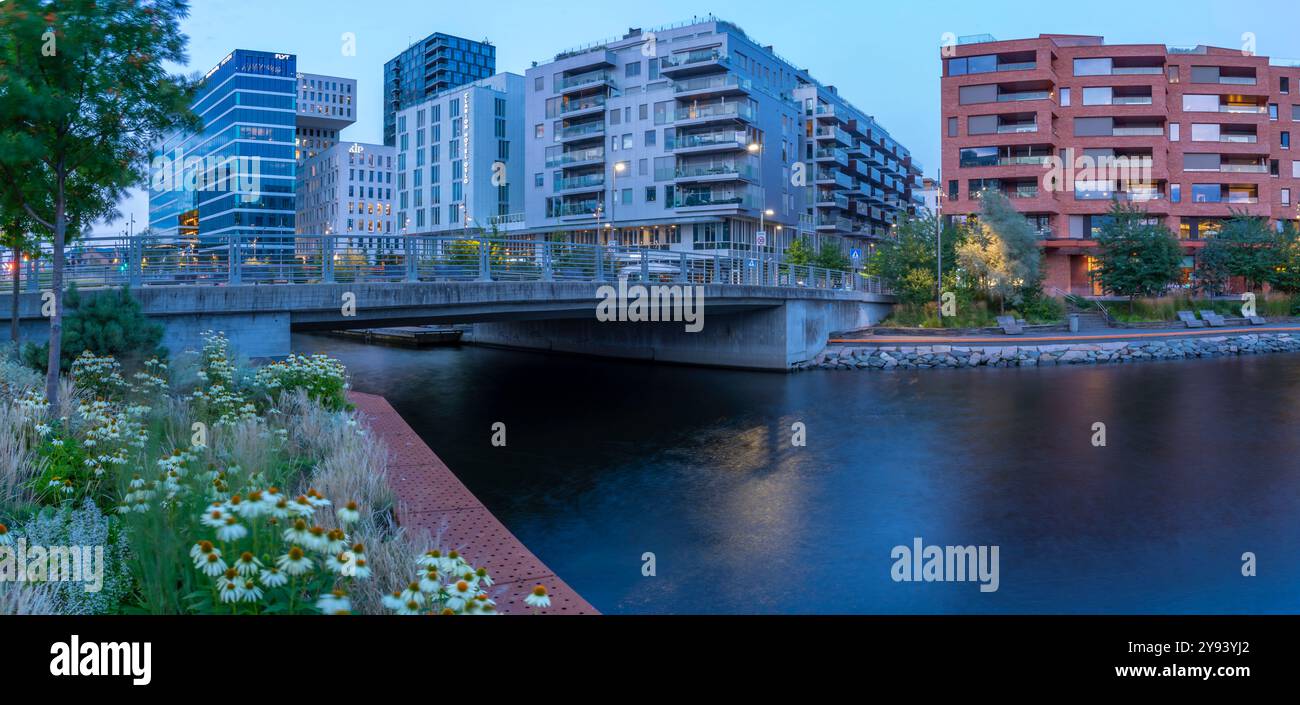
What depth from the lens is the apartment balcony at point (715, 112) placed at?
61.3 metres

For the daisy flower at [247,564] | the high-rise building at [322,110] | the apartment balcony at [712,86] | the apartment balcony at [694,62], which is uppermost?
the high-rise building at [322,110]

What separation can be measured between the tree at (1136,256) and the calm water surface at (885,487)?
1995 centimetres

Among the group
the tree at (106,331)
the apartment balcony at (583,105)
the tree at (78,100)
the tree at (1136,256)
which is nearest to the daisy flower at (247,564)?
the tree at (78,100)

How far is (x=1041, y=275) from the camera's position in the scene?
46.0m

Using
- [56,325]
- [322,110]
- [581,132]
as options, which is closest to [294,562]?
[56,325]

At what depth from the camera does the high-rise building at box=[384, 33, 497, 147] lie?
568 feet

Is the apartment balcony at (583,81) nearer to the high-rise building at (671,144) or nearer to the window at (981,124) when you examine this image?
the high-rise building at (671,144)

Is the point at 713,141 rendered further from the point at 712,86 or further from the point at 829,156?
the point at 829,156

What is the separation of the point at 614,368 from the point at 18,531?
101ft

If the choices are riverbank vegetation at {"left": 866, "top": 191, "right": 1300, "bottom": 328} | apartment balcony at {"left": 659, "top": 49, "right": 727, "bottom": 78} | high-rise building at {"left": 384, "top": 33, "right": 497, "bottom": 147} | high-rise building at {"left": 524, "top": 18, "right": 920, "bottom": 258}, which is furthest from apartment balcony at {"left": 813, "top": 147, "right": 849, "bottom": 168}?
high-rise building at {"left": 384, "top": 33, "right": 497, "bottom": 147}

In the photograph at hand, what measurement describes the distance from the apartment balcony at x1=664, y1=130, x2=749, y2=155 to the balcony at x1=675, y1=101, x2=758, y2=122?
1105mm

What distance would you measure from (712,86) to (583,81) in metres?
12.1

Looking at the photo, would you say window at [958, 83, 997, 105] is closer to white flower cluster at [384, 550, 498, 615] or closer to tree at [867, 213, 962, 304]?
tree at [867, 213, 962, 304]
